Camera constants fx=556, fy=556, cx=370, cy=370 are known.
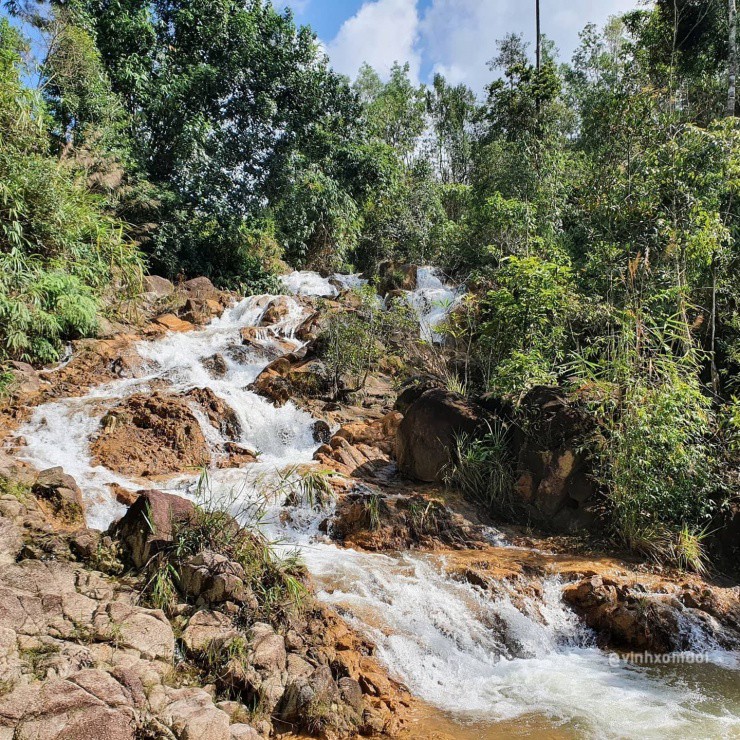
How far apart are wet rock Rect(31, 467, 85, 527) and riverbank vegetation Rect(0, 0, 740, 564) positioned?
13.1ft

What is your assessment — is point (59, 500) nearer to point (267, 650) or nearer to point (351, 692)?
point (267, 650)

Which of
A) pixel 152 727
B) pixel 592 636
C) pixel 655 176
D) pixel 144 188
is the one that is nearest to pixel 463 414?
pixel 592 636

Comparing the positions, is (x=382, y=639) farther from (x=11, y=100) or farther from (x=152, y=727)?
(x=11, y=100)

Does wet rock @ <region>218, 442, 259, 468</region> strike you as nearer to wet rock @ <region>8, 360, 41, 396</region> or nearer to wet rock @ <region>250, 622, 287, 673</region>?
wet rock @ <region>8, 360, 41, 396</region>

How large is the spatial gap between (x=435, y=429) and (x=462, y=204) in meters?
16.9

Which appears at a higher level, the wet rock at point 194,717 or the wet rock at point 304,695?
the wet rock at point 194,717

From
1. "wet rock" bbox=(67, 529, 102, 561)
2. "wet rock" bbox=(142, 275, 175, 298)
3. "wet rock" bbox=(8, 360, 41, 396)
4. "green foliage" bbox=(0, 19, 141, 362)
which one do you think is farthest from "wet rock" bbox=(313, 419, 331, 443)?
"wet rock" bbox=(142, 275, 175, 298)

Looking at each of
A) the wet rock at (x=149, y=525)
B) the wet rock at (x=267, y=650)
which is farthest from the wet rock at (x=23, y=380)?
the wet rock at (x=267, y=650)

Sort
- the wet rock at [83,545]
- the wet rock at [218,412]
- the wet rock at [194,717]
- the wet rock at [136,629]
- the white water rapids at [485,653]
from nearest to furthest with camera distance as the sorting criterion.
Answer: the wet rock at [194,717] → the wet rock at [136,629] → the white water rapids at [485,653] → the wet rock at [83,545] → the wet rock at [218,412]

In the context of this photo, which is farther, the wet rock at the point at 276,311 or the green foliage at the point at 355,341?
the wet rock at the point at 276,311

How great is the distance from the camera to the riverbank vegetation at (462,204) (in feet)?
18.8

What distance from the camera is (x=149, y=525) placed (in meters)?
3.71

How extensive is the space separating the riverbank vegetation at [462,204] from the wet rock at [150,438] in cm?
219

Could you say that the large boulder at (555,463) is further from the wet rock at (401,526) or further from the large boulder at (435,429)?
the wet rock at (401,526)
